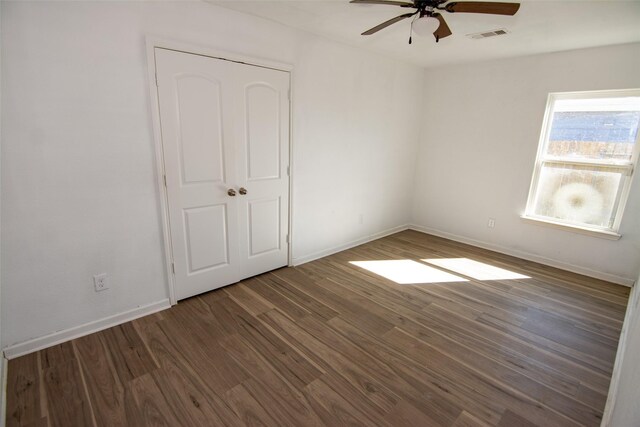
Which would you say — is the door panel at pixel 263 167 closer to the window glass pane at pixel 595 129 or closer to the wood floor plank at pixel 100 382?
the wood floor plank at pixel 100 382

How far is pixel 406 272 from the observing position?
347 cm

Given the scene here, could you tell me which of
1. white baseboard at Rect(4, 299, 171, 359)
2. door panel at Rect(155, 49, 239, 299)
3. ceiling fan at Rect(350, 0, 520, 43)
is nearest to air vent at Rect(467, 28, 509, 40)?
ceiling fan at Rect(350, 0, 520, 43)

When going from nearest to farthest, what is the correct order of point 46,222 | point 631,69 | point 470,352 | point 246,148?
point 46,222, point 470,352, point 246,148, point 631,69

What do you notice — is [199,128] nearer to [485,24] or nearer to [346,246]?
[346,246]

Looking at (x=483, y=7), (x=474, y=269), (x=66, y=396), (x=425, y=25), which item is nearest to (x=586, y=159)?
(x=474, y=269)

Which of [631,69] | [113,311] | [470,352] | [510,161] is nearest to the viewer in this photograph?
[470,352]

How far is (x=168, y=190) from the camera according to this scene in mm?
2459

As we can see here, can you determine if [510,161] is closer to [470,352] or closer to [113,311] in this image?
[470,352]

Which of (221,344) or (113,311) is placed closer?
(221,344)

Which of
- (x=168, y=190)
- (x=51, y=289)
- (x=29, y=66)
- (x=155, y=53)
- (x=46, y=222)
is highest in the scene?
(x=155, y=53)

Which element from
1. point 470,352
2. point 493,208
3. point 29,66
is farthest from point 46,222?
point 493,208

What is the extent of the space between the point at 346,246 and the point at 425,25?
2.76 m

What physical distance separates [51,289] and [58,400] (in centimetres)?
74

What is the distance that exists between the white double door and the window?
10.6 feet
